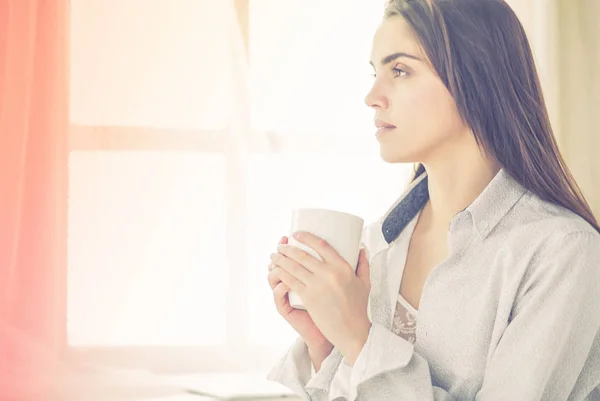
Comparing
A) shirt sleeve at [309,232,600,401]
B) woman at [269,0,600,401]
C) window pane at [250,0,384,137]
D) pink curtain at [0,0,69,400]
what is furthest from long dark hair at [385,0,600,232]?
pink curtain at [0,0,69,400]

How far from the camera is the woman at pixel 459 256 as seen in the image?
0.82m

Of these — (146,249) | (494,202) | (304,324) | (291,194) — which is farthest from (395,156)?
(146,249)

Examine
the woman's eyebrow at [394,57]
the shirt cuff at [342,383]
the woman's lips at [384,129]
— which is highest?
the woman's eyebrow at [394,57]

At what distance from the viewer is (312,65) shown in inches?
60.2

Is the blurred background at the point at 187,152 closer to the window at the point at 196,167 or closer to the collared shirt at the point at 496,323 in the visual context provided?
the window at the point at 196,167

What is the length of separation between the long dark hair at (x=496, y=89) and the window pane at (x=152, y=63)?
2.00ft

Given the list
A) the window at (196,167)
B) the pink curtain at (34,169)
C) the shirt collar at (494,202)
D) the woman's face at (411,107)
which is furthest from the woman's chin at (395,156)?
the pink curtain at (34,169)

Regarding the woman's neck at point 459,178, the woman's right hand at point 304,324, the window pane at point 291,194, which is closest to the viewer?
the woman's right hand at point 304,324

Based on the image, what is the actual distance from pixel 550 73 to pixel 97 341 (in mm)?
1097

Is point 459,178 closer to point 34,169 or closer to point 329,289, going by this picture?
point 329,289

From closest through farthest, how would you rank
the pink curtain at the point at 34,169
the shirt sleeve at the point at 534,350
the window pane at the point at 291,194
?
1. the shirt sleeve at the point at 534,350
2. the pink curtain at the point at 34,169
3. the window pane at the point at 291,194

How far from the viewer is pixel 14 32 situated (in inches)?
54.9

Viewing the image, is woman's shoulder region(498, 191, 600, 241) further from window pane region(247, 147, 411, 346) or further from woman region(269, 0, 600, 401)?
window pane region(247, 147, 411, 346)

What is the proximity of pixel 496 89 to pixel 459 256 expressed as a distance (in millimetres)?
231
